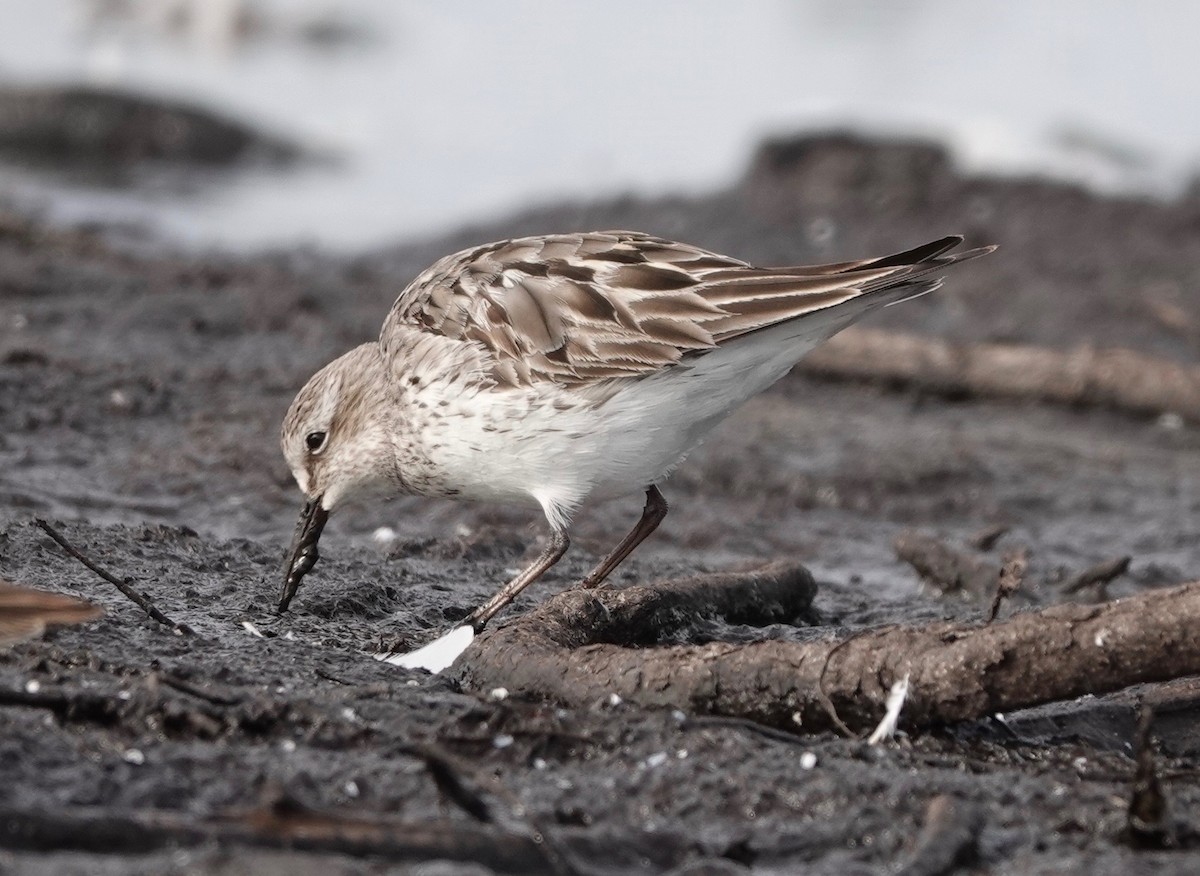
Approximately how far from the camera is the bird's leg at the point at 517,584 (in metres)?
4.65

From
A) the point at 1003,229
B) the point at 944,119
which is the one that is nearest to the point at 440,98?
the point at 944,119

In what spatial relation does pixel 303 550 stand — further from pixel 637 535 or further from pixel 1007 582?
pixel 1007 582

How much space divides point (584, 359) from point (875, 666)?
1.51 meters

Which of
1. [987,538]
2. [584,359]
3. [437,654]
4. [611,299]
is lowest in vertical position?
[987,538]

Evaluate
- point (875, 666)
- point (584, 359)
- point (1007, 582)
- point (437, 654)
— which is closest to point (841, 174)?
point (584, 359)

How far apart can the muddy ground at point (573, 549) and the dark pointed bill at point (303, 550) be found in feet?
0.26

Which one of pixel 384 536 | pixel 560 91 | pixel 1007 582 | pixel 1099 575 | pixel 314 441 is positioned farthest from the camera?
pixel 560 91

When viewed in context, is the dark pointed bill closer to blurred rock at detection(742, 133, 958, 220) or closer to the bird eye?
Result: the bird eye

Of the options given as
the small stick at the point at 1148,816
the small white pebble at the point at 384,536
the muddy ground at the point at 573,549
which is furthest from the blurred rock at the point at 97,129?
the small stick at the point at 1148,816

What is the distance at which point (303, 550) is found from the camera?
16.8 feet

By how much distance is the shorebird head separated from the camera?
5.37 metres

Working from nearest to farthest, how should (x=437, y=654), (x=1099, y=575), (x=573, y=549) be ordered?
(x=437, y=654) < (x=1099, y=575) < (x=573, y=549)

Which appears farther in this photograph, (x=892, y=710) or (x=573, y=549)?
(x=573, y=549)

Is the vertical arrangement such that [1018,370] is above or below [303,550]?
below
